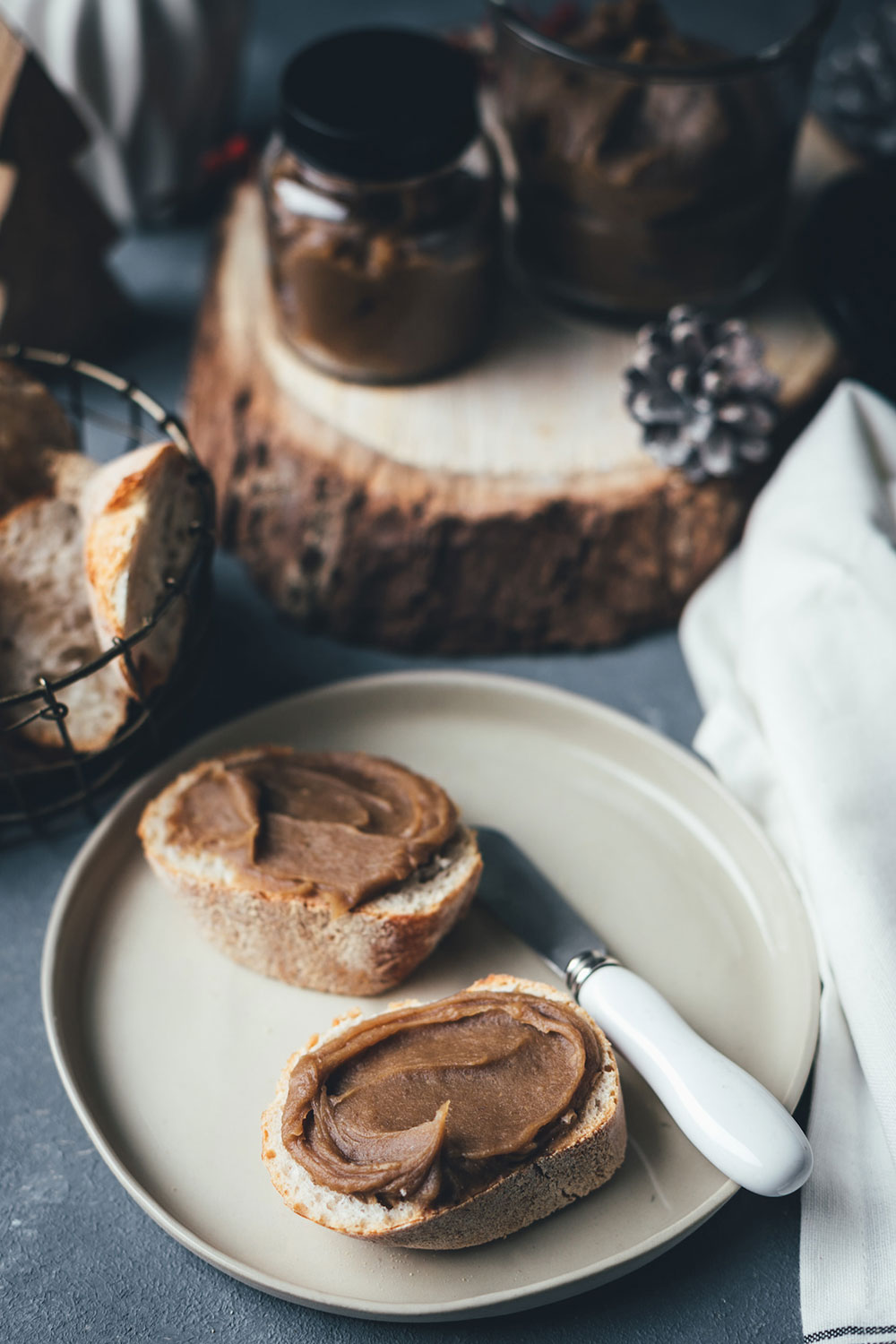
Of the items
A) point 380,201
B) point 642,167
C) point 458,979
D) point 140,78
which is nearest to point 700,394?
point 642,167

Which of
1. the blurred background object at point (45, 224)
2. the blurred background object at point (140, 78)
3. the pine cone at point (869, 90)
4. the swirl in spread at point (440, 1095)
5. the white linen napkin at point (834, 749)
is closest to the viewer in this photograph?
the swirl in spread at point (440, 1095)

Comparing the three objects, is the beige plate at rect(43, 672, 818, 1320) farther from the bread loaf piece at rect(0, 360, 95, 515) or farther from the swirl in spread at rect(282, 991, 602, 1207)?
the bread loaf piece at rect(0, 360, 95, 515)

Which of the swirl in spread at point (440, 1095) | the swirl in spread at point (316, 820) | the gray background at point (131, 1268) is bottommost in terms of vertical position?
the gray background at point (131, 1268)

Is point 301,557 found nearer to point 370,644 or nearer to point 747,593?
point 370,644

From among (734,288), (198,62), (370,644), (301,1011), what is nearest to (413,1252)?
(301,1011)

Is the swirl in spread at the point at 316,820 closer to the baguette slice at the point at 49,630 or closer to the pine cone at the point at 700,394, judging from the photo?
the baguette slice at the point at 49,630

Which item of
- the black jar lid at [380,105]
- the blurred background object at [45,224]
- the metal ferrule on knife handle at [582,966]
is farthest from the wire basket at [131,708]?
the metal ferrule on knife handle at [582,966]

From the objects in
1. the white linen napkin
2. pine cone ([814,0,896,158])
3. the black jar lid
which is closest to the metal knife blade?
the white linen napkin
